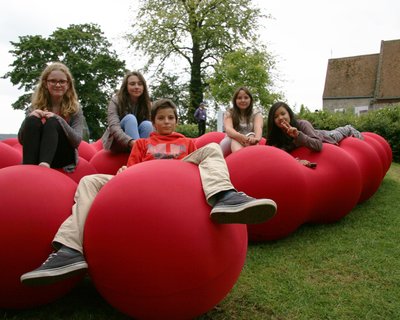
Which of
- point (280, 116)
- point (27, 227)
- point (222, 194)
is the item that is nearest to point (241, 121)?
point (280, 116)

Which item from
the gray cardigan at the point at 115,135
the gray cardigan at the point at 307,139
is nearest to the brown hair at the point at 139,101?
the gray cardigan at the point at 115,135

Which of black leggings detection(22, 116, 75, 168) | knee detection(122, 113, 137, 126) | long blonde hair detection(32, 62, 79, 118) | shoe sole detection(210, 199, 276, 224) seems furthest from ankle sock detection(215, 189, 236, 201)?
knee detection(122, 113, 137, 126)

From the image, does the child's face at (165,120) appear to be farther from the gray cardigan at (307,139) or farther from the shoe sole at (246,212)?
the gray cardigan at (307,139)

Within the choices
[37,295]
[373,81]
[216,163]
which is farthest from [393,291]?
[373,81]

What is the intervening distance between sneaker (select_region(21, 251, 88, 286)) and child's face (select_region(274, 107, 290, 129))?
3.84m

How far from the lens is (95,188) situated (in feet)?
10.1

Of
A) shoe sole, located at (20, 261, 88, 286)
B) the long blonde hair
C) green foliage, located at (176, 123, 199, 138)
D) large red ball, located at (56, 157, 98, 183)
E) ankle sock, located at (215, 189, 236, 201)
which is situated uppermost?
the long blonde hair

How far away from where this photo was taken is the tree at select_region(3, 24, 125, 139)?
35.6 m

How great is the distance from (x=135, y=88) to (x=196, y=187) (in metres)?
3.38

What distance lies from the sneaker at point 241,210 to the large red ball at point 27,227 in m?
1.20

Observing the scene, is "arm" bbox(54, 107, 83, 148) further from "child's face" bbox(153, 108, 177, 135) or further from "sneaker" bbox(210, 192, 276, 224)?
"sneaker" bbox(210, 192, 276, 224)

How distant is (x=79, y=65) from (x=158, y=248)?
1442 inches

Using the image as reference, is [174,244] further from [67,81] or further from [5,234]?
[67,81]

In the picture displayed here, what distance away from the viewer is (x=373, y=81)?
37.0 m
